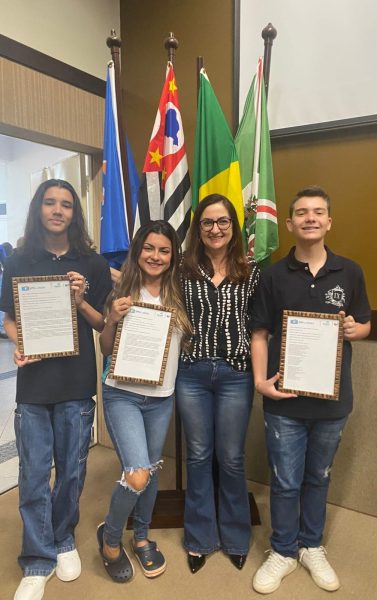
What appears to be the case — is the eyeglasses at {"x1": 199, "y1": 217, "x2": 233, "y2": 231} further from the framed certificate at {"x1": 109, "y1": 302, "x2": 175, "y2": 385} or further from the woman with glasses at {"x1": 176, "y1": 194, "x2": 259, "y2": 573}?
the framed certificate at {"x1": 109, "y1": 302, "x2": 175, "y2": 385}

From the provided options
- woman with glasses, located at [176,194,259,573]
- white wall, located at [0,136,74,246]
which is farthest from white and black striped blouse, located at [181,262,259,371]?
white wall, located at [0,136,74,246]

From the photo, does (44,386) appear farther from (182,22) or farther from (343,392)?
(182,22)

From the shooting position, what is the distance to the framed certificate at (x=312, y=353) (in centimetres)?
153

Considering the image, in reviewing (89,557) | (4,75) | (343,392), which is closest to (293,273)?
(343,392)

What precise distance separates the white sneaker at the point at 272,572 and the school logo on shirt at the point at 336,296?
110 cm

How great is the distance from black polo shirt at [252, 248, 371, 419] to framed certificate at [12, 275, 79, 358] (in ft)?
2.36

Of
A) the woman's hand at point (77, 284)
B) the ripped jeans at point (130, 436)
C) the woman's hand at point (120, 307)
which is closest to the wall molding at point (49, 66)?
the woman's hand at point (77, 284)

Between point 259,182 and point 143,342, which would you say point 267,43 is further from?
point 143,342

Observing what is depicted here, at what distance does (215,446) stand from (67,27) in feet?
8.01

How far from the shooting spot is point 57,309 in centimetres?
159

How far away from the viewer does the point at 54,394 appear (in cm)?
163

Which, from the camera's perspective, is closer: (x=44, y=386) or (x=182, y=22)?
(x=44, y=386)

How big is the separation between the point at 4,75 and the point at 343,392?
2132 mm

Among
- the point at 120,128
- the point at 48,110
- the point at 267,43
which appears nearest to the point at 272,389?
the point at 120,128
